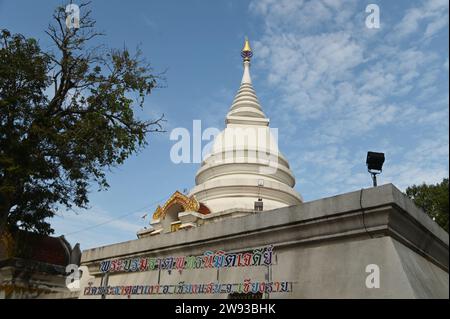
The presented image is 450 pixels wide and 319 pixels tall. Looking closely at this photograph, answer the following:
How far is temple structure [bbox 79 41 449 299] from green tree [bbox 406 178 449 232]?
2114cm

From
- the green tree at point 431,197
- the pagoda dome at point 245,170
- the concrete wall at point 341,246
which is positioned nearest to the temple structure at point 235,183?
the pagoda dome at point 245,170

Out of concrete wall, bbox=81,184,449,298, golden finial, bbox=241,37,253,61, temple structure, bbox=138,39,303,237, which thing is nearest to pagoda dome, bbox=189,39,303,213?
temple structure, bbox=138,39,303,237

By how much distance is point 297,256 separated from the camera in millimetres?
8555

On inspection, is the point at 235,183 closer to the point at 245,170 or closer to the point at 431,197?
the point at 245,170

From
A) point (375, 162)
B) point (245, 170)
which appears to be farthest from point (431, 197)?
point (375, 162)

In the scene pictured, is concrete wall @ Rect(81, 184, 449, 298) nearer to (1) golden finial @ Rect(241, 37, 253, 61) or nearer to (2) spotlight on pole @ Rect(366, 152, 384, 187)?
(2) spotlight on pole @ Rect(366, 152, 384, 187)

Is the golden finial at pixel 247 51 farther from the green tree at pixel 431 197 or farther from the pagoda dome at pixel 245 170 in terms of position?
the green tree at pixel 431 197

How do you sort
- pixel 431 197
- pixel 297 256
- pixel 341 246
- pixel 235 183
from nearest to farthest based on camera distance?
1. pixel 341 246
2. pixel 297 256
3. pixel 235 183
4. pixel 431 197

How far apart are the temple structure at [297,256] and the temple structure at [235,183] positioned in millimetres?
14289

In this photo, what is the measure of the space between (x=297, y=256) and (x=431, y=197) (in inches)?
1002
